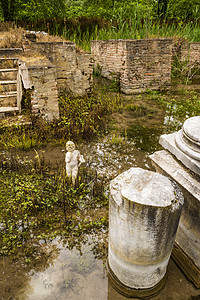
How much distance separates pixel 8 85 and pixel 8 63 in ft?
2.32

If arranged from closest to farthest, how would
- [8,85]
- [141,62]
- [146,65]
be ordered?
[8,85], [141,62], [146,65]

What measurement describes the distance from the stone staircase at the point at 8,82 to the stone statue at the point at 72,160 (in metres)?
3.91

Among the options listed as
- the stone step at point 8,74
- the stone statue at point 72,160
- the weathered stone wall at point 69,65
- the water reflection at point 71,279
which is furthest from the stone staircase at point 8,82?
the water reflection at point 71,279

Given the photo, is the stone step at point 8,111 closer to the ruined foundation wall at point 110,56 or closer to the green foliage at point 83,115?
the green foliage at point 83,115

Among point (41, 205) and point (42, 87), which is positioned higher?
point (42, 87)

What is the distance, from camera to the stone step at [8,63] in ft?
23.1

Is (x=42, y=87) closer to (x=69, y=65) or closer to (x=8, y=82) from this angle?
(x=8, y=82)

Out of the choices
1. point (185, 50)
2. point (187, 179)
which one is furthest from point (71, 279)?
point (185, 50)

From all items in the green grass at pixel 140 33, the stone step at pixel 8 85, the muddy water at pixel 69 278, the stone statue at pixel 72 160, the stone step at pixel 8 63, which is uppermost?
the green grass at pixel 140 33

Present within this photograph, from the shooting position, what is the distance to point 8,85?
7.02 meters

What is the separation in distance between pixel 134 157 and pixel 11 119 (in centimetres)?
337

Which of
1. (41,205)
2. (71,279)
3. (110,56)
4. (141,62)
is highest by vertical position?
(110,56)

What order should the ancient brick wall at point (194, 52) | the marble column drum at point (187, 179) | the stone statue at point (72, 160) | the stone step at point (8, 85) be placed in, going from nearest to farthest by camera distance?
the marble column drum at point (187, 179), the stone statue at point (72, 160), the stone step at point (8, 85), the ancient brick wall at point (194, 52)

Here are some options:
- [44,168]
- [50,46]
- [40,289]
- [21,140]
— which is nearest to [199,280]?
[40,289]
